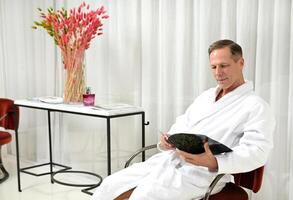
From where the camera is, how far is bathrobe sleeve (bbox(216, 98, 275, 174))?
169 cm

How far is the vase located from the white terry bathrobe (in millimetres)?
1260

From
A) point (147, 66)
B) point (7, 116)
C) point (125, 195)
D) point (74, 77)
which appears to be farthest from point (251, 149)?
point (7, 116)

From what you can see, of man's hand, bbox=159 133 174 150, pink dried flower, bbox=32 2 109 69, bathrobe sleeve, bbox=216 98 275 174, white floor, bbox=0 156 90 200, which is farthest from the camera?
white floor, bbox=0 156 90 200

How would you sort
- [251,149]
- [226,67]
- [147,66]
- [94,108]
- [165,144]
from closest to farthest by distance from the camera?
[251,149], [226,67], [165,144], [94,108], [147,66]

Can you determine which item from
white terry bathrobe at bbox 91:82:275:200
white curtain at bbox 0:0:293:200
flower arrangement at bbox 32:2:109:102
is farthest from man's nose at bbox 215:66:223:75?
flower arrangement at bbox 32:2:109:102

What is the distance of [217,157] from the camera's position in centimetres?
174

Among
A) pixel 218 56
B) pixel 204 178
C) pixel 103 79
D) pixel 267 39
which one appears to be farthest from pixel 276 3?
pixel 103 79

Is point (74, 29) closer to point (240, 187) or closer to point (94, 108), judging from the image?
point (94, 108)

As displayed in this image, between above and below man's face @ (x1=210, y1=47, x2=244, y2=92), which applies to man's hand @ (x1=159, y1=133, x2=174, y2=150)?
below

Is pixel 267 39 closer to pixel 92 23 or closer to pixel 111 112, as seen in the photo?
pixel 111 112

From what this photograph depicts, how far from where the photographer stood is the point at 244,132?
1.76 meters

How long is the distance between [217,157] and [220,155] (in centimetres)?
2

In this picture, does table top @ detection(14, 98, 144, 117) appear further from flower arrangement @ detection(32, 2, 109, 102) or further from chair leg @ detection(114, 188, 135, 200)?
chair leg @ detection(114, 188, 135, 200)

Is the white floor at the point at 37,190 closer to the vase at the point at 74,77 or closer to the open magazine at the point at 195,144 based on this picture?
the vase at the point at 74,77
